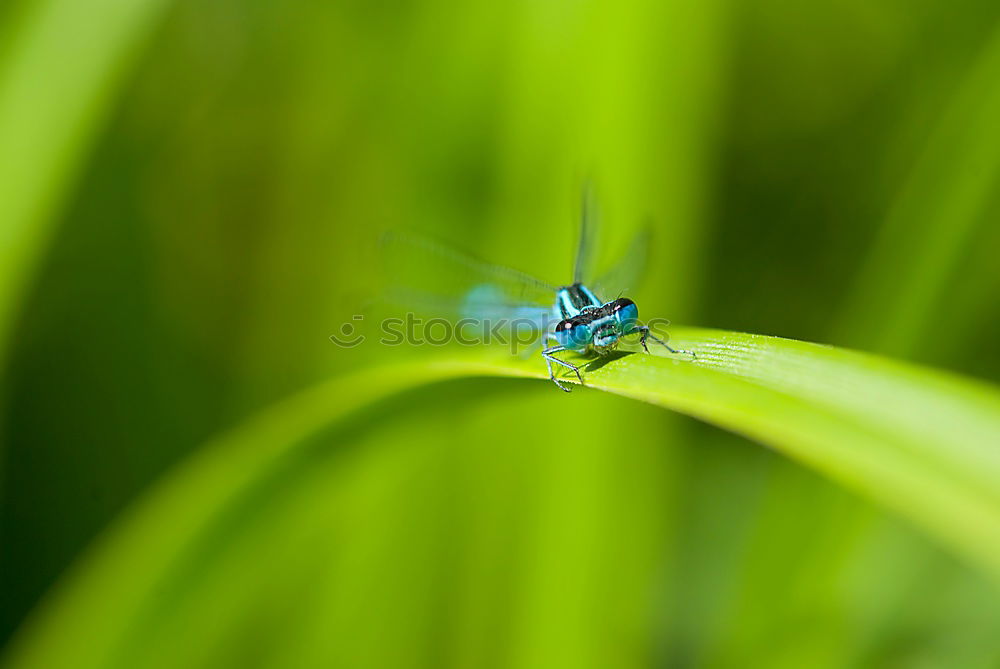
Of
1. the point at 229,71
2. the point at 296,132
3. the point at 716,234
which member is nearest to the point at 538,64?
the point at 716,234

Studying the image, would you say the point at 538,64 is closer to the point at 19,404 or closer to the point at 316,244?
the point at 316,244

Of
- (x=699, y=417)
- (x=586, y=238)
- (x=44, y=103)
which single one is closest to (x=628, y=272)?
(x=586, y=238)

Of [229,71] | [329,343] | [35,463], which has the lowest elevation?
[35,463]

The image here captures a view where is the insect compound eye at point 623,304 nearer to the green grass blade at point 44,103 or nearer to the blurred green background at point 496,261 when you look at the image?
the blurred green background at point 496,261

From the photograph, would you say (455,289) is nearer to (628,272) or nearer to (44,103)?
(628,272)

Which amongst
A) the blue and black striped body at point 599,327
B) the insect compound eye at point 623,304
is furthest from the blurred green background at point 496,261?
the insect compound eye at point 623,304

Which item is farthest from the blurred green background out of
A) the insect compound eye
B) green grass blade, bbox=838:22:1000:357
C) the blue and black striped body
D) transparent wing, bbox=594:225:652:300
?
the insect compound eye
